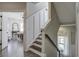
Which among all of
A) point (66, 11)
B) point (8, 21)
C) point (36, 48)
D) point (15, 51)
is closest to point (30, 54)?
point (36, 48)

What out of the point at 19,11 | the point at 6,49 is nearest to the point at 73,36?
the point at 19,11

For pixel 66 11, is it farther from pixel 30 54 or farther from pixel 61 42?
pixel 30 54

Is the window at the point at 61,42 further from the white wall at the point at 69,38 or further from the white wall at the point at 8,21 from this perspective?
the white wall at the point at 8,21

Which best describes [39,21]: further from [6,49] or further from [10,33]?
[6,49]

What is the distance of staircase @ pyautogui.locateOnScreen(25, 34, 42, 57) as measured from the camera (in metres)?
1.97

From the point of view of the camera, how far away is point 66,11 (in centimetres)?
204

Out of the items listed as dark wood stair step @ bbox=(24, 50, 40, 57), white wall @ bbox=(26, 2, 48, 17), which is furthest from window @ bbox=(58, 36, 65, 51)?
white wall @ bbox=(26, 2, 48, 17)

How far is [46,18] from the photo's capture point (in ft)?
6.61

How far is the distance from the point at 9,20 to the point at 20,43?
0.40 metres

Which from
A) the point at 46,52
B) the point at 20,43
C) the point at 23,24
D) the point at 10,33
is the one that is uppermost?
the point at 23,24

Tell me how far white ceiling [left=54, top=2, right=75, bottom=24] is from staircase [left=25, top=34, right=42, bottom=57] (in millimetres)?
449

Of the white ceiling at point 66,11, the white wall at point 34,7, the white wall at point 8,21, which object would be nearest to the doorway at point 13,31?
the white wall at point 8,21

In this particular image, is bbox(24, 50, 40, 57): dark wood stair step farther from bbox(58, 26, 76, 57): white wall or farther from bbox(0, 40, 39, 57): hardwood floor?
bbox(58, 26, 76, 57): white wall

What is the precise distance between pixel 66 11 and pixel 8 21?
0.93 metres
